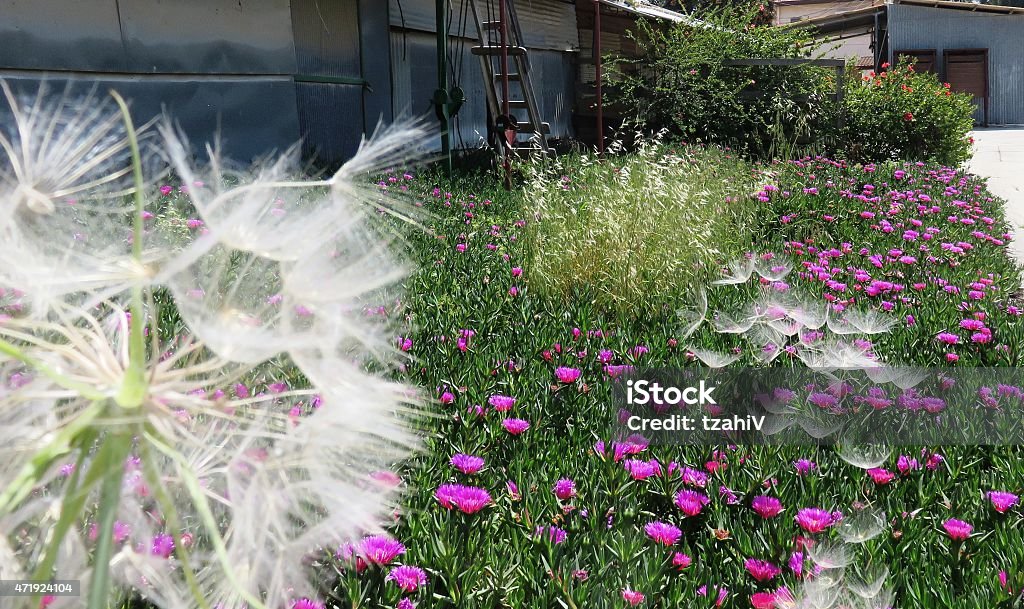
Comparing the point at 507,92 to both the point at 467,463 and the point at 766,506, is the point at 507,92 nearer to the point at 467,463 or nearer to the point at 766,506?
the point at 467,463

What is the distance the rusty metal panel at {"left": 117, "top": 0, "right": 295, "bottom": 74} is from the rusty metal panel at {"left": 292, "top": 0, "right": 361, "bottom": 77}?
39 cm

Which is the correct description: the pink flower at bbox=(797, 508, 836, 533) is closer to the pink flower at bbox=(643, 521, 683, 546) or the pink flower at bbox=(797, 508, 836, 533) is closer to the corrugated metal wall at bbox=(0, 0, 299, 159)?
the pink flower at bbox=(643, 521, 683, 546)

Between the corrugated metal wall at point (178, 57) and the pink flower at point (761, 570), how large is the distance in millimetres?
7958

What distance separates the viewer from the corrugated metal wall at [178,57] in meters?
8.37

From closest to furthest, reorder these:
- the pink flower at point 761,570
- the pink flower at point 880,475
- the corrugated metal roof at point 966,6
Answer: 1. the pink flower at point 761,570
2. the pink flower at point 880,475
3. the corrugated metal roof at point 966,6

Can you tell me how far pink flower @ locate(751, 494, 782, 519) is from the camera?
7.59ft

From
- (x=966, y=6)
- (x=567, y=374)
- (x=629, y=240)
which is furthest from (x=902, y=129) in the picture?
(x=966, y=6)

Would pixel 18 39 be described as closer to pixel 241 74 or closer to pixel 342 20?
pixel 241 74

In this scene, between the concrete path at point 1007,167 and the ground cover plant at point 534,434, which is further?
the concrete path at point 1007,167

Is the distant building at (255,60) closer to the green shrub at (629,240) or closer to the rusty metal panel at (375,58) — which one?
the rusty metal panel at (375,58)

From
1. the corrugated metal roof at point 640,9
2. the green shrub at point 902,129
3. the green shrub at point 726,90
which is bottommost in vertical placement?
the green shrub at point 902,129

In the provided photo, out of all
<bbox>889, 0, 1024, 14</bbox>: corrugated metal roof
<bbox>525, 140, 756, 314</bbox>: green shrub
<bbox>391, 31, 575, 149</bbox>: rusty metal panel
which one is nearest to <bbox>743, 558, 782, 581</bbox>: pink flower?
<bbox>525, 140, 756, 314</bbox>: green shrub
